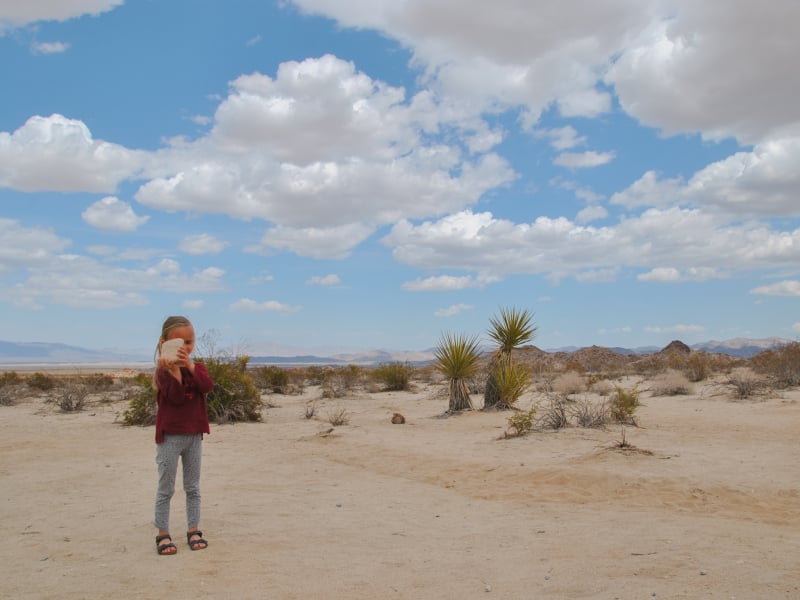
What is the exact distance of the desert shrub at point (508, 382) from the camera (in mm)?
17016

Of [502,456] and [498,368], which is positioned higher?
[498,368]

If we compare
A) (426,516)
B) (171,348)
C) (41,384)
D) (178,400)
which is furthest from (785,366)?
(41,384)

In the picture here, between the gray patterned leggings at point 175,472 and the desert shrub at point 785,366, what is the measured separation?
19494 millimetres

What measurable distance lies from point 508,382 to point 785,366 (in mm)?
9936

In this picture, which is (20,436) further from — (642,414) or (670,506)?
(642,414)

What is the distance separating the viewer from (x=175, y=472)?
5.33 meters

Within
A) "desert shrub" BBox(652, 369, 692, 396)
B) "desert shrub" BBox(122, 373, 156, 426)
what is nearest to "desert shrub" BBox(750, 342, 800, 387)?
"desert shrub" BBox(652, 369, 692, 396)

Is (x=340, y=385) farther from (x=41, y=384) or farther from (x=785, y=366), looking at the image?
(x=785, y=366)

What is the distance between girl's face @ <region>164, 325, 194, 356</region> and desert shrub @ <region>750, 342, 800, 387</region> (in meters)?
19.6

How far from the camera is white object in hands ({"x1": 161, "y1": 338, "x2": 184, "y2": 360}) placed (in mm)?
5277

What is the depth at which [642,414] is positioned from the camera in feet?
50.6

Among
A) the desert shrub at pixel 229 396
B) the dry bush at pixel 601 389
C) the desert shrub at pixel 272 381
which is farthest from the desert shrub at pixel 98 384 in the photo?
the dry bush at pixel 601 389

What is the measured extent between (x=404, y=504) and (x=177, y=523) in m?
2.53

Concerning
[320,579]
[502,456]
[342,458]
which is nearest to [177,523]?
[320,579]
